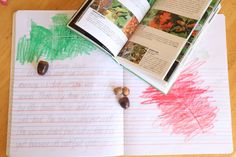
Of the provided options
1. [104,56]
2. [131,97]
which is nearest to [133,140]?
[131,97]

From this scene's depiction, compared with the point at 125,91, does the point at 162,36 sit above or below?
above

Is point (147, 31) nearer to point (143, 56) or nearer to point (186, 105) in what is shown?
point (143, 56)

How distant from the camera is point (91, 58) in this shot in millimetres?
713

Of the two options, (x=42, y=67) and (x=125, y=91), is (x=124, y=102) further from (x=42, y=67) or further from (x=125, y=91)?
(x=42, y=67)

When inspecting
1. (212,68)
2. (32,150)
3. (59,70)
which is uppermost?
(212,68)

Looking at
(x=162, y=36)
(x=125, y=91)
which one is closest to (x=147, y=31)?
(x=162, y=36)

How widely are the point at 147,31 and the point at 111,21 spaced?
0.09 metres

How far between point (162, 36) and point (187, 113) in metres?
0.18

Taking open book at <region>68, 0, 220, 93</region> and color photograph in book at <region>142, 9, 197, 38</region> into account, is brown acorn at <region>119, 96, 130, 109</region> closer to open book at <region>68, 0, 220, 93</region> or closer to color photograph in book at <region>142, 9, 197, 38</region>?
open book at <region>68, 0, 220, 93</region>

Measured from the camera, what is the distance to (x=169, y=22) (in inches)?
27.9

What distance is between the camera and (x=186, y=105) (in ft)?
2.27

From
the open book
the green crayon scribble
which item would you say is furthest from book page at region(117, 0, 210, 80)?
the green crayon scribble

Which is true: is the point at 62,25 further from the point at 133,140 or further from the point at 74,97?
the point at 133,140

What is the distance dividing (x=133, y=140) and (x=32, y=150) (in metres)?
0.22
